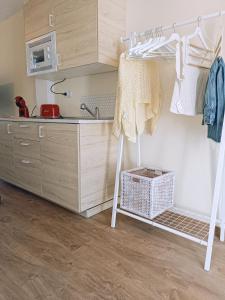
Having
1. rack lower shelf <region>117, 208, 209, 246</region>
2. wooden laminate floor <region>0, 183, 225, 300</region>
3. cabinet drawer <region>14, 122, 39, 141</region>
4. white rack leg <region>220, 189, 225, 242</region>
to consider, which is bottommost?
wooden laminate floor <region>0, 183, 225, 300</region>

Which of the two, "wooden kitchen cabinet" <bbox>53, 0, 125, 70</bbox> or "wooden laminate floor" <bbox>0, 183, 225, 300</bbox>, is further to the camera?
"wooden kitchen cabinet" <bbox>53, 0, 125, 70</bbox>

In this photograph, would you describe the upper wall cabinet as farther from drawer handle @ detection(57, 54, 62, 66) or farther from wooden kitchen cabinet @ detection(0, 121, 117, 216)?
wooden kitchen cabinet @ detection(0, 121, 117, 216)

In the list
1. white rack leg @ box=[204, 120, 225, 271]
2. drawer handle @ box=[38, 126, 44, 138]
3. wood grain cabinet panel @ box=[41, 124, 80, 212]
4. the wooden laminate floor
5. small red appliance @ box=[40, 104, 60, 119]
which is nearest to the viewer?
the wooden laminate floor

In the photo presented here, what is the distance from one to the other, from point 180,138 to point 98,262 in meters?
1.18

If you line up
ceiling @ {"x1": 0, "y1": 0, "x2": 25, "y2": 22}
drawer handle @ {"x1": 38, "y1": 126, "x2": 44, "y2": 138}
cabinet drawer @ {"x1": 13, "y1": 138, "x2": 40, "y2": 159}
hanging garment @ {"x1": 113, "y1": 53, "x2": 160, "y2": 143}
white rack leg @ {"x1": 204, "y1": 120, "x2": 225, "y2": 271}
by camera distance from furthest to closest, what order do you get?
ceiling @ {"x1": 0, "y1": 0, "x2": 25, "y2": 22} → cabinet drawer @ {"x1": 13, "y1": 138, "x2": 40, "y2": 159} → drawer handle @ {"x1": 38, "y1": 126, "x2": 44, "y2": 138} → hanging garment @ {"x1": 113, "y1": 53, "x2": 160, "y2": 143} → white rack leg @ {"x1": 204, "y1": 120, "x2": 225, "y2": 271}

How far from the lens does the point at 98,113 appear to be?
2.45 m

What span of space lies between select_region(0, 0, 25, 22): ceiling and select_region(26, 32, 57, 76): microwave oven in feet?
2.97

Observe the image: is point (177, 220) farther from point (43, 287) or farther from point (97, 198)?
point (43, 287)

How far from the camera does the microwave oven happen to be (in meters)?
2.27

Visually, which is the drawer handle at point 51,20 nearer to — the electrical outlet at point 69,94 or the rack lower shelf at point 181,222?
the electrical outlet at point 69,94

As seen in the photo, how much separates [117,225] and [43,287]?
806 millimetres

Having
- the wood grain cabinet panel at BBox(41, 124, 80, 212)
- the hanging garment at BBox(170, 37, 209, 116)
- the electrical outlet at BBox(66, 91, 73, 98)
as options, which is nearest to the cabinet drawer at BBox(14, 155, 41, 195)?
the wood grain cabinet panel at BBox(41, 124, 80, 212)

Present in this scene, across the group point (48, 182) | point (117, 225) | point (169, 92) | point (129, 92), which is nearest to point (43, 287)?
point (117, 225)

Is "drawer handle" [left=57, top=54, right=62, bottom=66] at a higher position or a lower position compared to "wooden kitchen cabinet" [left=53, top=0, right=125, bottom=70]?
lower
